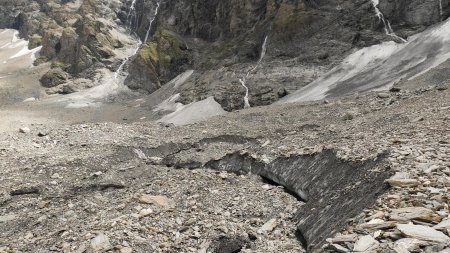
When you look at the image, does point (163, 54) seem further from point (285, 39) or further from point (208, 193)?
point (208, 193)

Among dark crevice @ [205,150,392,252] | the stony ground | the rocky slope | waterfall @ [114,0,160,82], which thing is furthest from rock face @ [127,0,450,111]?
dark crevice @ [205,150,392,252]

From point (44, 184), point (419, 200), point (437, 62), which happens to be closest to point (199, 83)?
point (437, 62)

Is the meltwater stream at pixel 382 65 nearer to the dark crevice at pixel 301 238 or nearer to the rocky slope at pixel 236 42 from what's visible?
the rocky slope at pixel 236 42

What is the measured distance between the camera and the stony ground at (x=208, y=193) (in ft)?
27.3

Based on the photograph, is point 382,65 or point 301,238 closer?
point 301,238

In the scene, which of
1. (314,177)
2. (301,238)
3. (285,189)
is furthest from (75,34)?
(301,238)

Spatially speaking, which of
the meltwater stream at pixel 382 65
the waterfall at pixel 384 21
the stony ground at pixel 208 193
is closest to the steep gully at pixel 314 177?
the stony ground at pixel 208 193

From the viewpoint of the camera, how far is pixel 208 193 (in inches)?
670

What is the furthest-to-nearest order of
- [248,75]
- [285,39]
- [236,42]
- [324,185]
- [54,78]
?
1. [54,78]
2. [236,42]
3. [285,39]
4. [248,75]
5. [324,185]

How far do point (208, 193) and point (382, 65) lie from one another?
116 ft

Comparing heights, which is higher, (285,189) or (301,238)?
(301,238)

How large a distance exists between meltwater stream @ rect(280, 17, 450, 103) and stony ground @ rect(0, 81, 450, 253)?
11.8 metres

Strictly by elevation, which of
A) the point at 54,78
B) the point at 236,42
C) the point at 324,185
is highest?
the point at 324,185

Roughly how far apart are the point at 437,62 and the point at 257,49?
1142 inches
